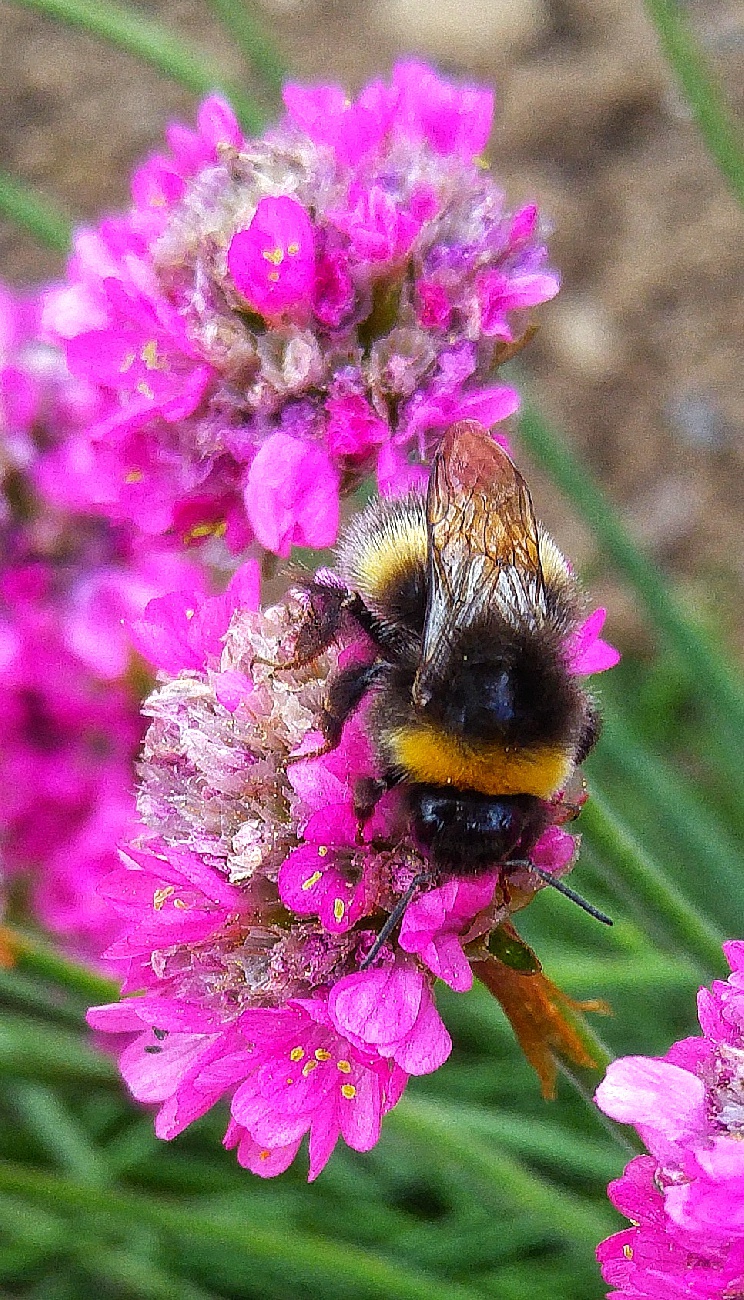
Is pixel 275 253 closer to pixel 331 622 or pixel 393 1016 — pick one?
pixel 331 622

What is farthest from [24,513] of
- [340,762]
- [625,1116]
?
[625,1116]

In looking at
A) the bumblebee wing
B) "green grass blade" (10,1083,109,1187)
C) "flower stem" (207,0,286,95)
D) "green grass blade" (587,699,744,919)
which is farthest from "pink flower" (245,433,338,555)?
"green grass blade" (10,1083,109,1187)

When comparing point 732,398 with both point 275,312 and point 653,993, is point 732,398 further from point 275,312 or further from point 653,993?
point 275,312

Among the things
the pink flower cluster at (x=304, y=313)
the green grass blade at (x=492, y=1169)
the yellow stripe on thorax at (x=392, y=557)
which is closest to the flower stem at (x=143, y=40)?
the pink flower cluster at (x=304, y=313)

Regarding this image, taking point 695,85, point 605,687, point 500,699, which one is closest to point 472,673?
point 500,699

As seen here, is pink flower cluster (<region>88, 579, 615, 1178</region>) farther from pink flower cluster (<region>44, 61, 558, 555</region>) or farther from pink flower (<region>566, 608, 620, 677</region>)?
pink flower cluster (<region>44, 61, 558, 555</region>)

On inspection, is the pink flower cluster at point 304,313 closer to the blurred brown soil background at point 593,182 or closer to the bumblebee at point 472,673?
the bumblebee at point 472,673

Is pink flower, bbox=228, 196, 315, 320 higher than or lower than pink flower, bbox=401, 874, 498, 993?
higher

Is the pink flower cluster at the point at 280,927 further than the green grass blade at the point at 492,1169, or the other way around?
the green grass blade at the point at 492,1169
